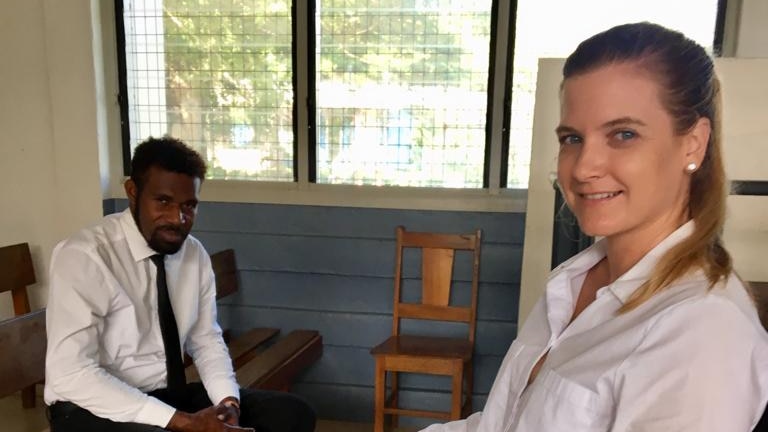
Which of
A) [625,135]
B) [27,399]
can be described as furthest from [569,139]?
[27,399]

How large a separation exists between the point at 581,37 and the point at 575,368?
2.02 m

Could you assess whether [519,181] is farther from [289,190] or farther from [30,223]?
[30,223]

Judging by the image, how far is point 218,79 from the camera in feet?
8.71

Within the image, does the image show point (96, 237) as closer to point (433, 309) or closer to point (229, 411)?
point (229, 411)

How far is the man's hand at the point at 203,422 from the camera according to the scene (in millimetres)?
1502

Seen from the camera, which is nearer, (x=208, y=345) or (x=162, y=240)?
(x=162, y=240)

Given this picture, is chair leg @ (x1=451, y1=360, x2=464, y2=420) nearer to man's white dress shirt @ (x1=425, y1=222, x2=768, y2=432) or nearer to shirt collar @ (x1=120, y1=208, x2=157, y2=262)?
shirt collar @ (x1=120, y1=208, x2=157, y2=262)

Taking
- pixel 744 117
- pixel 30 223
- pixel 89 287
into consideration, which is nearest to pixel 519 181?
pixel 744 117

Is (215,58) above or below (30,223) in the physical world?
above

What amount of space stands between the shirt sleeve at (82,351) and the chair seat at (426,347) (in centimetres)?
99

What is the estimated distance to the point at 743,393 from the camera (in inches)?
23.9

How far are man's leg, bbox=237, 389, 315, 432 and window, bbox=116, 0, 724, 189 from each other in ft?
3.77

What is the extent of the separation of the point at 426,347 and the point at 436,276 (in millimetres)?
314

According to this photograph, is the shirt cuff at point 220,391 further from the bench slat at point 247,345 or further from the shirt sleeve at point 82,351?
the bench slat at point 247,345
